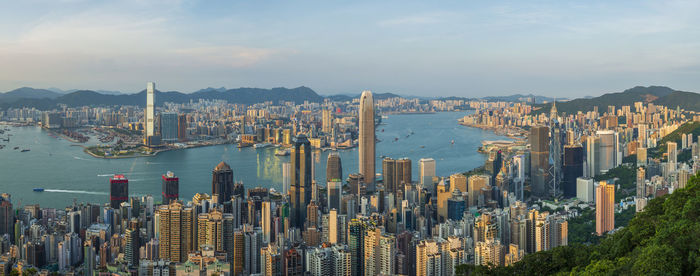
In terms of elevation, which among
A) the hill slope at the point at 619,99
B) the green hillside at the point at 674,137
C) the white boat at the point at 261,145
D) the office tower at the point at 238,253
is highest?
the hill slope at the point at 619,99

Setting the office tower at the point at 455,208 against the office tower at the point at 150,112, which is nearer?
the office tower at the point at 455,208

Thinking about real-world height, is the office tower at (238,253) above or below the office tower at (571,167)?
below

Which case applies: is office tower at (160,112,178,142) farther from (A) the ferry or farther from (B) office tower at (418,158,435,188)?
(B) office tower at (418,158,435,188)

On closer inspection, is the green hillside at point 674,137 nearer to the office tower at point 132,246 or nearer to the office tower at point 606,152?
the office tower at point 606,152

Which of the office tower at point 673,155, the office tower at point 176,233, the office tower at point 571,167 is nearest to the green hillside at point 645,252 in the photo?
the office tower at point 176,233

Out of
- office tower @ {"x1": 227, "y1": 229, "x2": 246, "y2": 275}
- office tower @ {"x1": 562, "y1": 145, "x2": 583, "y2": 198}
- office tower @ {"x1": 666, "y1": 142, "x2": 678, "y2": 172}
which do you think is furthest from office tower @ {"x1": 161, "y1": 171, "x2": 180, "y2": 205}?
office tower @ {"x1": 666, "y1": 142, "x2": 678, "y2": 172}

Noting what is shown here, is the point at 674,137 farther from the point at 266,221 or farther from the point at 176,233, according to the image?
the point at 176,233

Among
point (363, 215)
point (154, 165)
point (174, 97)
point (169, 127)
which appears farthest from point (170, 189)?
point (174, 97)
